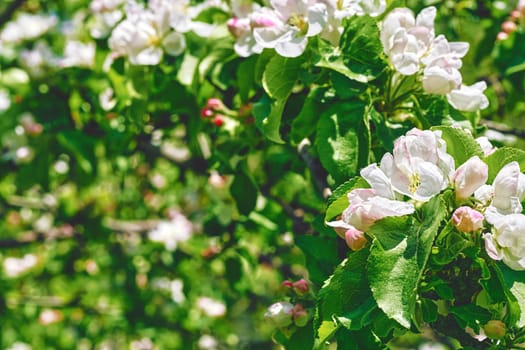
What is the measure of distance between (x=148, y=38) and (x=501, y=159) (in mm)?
820

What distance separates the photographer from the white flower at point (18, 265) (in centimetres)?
332

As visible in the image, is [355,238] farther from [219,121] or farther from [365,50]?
[219,121]

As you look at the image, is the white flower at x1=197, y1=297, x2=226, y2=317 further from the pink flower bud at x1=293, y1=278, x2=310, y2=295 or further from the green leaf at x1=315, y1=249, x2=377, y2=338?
the green leaf at x1=315, y1=249, x2=377, y2=338

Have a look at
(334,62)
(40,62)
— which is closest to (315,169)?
(334,62)

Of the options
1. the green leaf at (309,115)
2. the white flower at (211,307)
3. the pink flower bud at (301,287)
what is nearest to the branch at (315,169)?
the green leaf at (309,115)

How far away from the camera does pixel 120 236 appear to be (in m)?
2.92

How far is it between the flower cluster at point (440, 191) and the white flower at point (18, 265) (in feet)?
9.09

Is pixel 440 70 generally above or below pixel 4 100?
above

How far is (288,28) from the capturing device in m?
1.12

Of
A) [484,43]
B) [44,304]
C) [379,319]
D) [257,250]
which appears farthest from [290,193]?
[44,304]

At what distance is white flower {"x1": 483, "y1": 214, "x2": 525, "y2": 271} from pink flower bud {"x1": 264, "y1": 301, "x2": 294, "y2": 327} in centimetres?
37

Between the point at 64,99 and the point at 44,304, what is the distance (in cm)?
129

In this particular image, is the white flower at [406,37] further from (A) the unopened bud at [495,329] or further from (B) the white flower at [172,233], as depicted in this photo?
(B) the white flower at [172,233]

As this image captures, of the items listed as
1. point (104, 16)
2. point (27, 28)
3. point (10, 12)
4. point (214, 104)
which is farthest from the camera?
point (10, 12)
